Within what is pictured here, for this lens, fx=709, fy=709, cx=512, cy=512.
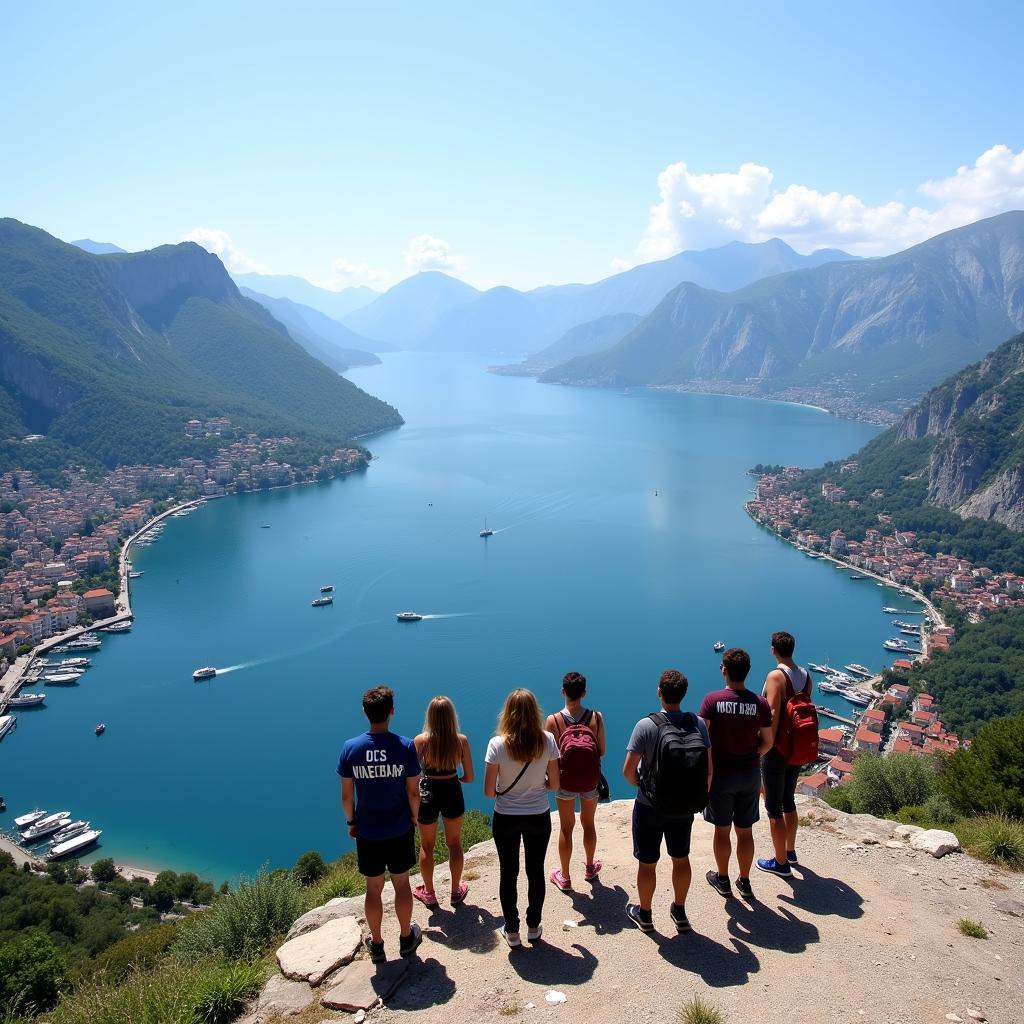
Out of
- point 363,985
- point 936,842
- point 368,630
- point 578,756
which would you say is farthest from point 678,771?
point 368,630

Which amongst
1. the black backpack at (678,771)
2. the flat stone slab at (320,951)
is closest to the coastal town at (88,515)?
the flat stone slab at (320,951)

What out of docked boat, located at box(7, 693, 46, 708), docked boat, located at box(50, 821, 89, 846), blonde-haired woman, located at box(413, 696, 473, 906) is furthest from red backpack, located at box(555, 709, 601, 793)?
docked boat, located at box(7, 693, 46, 708)

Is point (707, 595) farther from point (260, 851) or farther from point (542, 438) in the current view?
point (542, 438)

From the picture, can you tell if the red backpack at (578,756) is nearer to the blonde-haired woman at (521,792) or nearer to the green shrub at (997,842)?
the blonde-haired woman at (521,792)

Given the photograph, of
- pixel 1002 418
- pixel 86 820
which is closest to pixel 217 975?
pixel 86 820

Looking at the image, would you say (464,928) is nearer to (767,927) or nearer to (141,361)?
(767,927)

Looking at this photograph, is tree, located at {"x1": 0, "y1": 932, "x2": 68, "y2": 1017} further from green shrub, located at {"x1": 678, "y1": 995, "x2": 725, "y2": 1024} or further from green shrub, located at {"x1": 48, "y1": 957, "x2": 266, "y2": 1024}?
green shrub, located at {"x1": 678, "y1": 995, "x2": 725, "y2": 1024}
